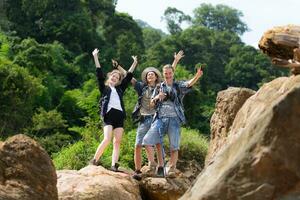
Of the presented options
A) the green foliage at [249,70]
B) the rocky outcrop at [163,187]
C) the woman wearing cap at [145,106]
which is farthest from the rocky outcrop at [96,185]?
the green foliage at [249,70]

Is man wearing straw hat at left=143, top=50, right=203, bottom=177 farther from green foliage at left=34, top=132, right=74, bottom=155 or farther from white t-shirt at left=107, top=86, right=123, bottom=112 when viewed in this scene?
green foliage at left=34, top=132, right=74, bottom=155

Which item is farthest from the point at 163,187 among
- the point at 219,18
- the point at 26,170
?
the point at 219,18

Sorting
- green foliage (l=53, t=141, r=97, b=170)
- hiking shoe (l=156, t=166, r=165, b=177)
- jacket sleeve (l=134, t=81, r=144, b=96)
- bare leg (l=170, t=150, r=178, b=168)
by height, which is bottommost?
green foliage (l=53, t=141, r=97, b=170)

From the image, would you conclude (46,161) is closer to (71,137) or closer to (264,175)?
(264,175)

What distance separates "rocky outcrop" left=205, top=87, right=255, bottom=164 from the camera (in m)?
9.29

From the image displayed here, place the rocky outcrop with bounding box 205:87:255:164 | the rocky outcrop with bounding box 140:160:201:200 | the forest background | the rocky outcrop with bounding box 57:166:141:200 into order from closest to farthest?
the rocky outcrop with bounding box 57:166:141:200 → the rocky outcrop with bounding box 140:160:201:200 → the rocky outcrop with bounding box 205:87:255:164 → the forest background

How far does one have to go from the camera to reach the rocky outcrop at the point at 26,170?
20.2 feet

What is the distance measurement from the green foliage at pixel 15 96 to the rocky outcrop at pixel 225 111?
1403 cm

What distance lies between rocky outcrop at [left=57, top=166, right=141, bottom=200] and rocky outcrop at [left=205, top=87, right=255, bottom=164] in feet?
4.67

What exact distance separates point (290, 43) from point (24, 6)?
3276cm

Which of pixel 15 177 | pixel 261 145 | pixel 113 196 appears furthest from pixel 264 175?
pixel 113 196

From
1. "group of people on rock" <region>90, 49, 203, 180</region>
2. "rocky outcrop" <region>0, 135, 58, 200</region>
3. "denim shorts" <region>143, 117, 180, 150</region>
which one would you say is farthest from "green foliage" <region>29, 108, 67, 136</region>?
"rocky outcrop" <region>0, 135, 58, 200</region>

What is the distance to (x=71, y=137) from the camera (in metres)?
24.4

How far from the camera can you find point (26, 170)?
20.6 ft
